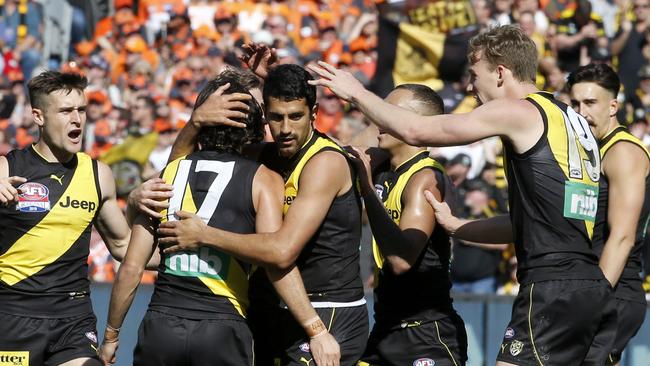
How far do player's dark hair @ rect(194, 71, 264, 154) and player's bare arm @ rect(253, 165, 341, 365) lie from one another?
0.30 meters

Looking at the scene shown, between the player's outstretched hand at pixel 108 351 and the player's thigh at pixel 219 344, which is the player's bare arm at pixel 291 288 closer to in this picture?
the player's thigh at pixel 219 344

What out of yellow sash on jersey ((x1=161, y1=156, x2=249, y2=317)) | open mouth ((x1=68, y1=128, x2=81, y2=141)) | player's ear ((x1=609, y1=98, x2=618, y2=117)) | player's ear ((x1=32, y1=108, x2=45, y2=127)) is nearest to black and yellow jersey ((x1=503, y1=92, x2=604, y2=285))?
yellow sash on jersey ((x1=161, y1=156, x2=249, y2=317))

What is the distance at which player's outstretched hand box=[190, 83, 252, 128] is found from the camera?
240 inches

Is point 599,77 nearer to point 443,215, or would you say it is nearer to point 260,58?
point 443,215

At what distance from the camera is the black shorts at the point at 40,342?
22.4 ft

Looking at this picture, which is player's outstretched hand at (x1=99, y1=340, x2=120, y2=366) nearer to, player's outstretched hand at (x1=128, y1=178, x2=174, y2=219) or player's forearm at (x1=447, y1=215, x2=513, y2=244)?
player's outstretched hand at (x1=128, y1=178, x2=174, y2=219)

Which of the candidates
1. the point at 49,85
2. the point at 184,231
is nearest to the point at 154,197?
the point at 184,231

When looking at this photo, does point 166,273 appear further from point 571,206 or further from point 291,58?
point 291,58

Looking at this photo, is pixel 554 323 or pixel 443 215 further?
pixel 443 215

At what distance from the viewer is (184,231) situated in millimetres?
5848

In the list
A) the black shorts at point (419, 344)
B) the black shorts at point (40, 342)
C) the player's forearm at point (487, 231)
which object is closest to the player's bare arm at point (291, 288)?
the black shorts at point (419, 344)

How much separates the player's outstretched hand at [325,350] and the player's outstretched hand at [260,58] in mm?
1969

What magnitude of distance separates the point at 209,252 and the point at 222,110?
83 centimetres

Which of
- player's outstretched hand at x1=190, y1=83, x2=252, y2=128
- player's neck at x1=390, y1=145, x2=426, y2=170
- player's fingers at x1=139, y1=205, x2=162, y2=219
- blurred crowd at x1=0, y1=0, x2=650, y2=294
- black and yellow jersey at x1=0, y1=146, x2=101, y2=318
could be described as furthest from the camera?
blurred crowd at x1=0, y1=0, x2=650, y2=294
